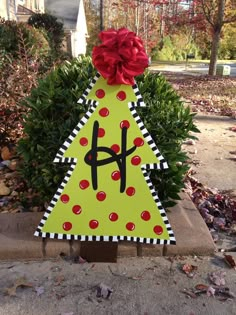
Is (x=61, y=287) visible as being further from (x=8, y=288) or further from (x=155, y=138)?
(x=155, y=138)

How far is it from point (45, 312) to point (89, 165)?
0.88 m

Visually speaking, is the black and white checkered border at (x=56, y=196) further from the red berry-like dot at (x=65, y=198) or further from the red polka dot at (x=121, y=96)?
the red polka dot at (x=121, y=96)

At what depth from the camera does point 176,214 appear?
2881mm

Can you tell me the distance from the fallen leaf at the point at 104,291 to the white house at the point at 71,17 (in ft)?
93.5

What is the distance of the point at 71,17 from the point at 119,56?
107 feet

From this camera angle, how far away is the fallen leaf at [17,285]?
2189 mm

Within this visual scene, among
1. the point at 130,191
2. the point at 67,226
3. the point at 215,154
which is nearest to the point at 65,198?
the point at 67,226

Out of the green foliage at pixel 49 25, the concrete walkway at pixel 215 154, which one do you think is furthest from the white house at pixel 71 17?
the concrete walkway at pixel 215 154

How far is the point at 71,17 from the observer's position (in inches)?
1283

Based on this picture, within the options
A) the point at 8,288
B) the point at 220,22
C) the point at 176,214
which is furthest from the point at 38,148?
the point at 220,22

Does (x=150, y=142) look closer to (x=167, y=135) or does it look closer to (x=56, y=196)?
(x=167, y=135)

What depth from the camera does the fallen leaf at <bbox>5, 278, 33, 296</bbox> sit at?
7.18 feet

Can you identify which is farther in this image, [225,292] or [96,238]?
[96,238]

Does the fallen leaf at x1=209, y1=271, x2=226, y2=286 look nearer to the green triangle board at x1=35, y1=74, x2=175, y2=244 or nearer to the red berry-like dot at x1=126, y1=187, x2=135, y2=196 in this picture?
the green triangle board at x1=35, y1=74, x2=175, y2=244
